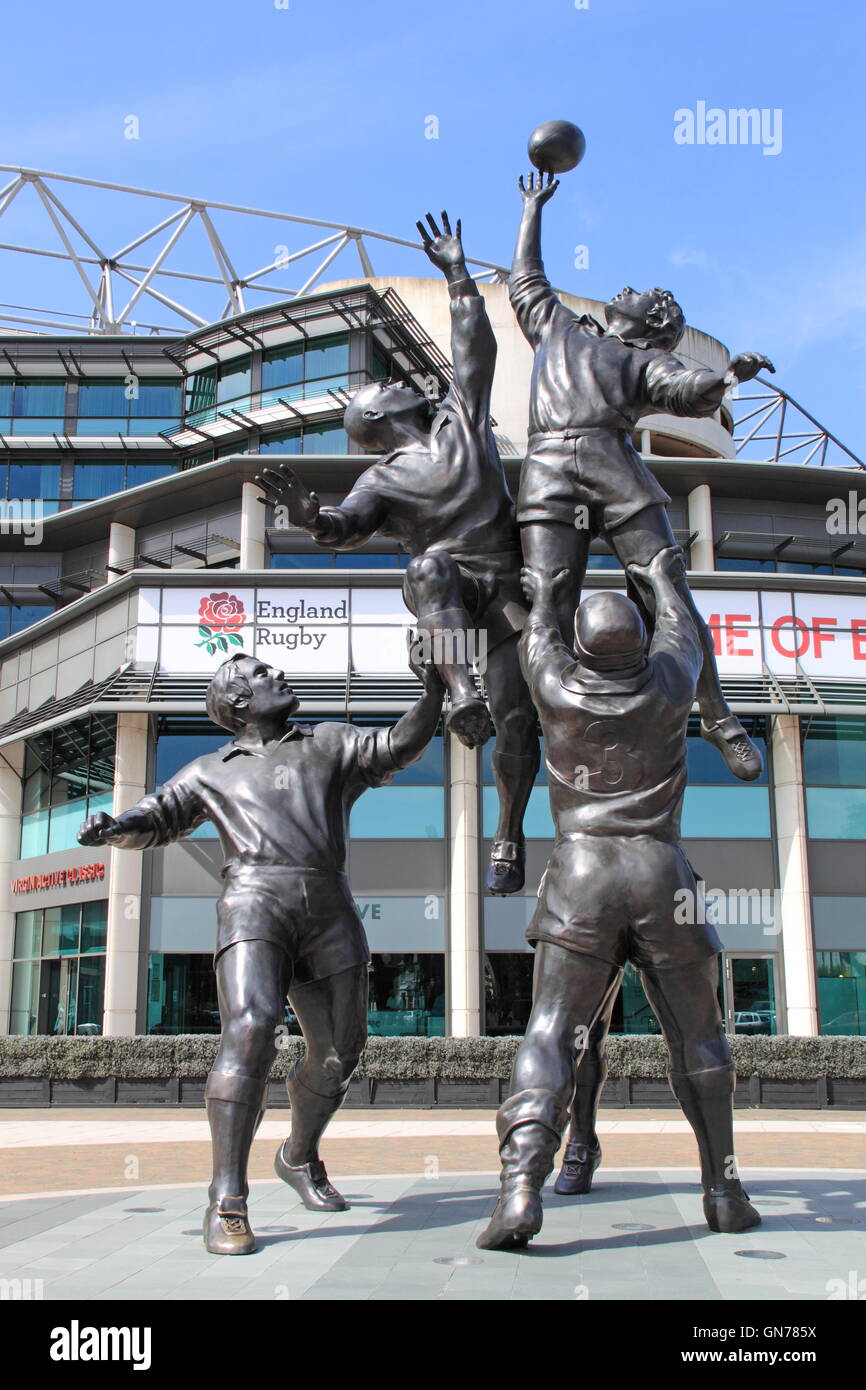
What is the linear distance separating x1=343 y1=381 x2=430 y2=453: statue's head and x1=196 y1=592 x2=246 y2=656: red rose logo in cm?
1685

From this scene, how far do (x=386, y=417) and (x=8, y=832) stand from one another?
2268 centimetres

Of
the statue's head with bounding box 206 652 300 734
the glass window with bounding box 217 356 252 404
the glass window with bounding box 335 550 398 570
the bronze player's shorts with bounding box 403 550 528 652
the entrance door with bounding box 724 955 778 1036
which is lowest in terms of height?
the entrance door with bounding box 724 955 778 1036

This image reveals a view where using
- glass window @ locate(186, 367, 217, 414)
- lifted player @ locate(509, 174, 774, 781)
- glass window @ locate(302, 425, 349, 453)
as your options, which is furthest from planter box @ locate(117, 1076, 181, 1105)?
glass window @ locate(186, 367, 217, 414)

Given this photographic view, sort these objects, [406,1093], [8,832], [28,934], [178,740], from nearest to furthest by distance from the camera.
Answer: [406,1093]
[178,740]
[28,934]
[8,832]

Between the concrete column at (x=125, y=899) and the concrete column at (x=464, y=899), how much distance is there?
18.9 ft

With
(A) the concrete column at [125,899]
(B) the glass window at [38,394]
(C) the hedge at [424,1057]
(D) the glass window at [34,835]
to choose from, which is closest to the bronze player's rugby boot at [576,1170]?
(C) the hedge at [424,1057]

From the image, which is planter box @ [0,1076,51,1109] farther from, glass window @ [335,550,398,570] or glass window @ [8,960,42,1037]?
glass window @ [335,550,398,570]

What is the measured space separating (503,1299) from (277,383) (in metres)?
28.8

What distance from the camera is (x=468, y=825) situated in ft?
73.5

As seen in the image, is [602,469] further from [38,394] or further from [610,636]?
[38,394]

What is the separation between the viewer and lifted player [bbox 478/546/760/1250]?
5.13 metres

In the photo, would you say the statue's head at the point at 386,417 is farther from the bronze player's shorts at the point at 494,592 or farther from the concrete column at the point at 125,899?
the concrete column at the point at 125,899

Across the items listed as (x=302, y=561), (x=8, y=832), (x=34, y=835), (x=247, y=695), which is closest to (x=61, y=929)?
(x=34, y=835)

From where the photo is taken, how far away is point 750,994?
22.4 meters
